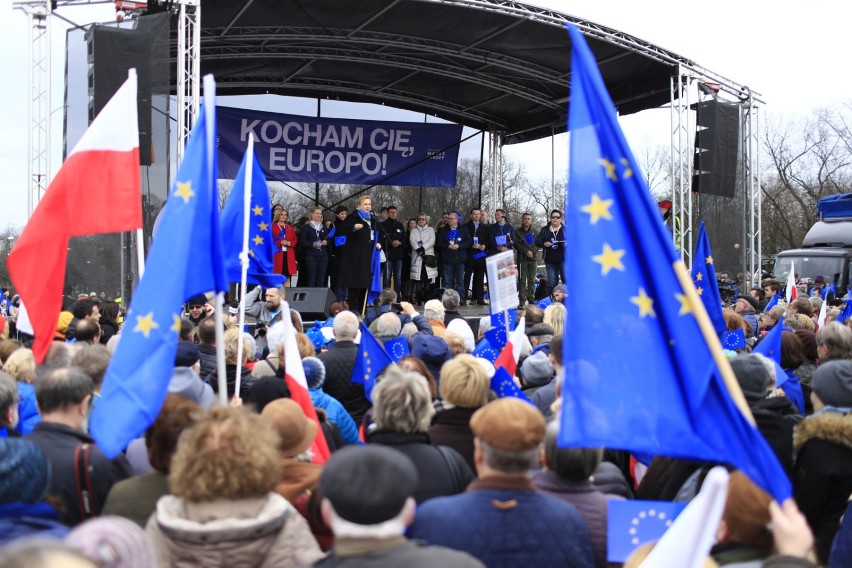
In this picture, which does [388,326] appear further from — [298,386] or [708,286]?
[708,286]

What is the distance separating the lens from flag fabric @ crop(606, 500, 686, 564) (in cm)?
252

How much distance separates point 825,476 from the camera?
3.28 meters

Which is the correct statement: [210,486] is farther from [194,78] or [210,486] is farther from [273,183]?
[273,183]

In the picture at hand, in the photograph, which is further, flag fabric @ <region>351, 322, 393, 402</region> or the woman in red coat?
the woman in red coat

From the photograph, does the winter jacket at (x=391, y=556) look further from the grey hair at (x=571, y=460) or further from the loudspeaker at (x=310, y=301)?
the loudspeaker at (x=310, y=301)

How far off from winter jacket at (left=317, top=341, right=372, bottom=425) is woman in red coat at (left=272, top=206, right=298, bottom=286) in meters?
8.83

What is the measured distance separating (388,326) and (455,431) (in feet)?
10.0

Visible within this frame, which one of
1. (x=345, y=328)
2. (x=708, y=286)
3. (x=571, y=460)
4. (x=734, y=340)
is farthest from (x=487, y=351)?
(x=571, y=460)

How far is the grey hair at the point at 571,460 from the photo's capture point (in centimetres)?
282

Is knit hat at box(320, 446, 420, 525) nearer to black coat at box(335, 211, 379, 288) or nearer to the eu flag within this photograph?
the eu flag

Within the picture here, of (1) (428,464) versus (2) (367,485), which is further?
(1) (428,464)

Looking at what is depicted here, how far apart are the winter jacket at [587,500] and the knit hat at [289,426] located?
87 centimetres

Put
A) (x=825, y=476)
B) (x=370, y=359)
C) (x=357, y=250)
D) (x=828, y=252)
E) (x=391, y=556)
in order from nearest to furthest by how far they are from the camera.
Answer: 1. (x=391, y=556)
2. (x=825, y=476)
3. (x=370, y=359)
4. (x=357, y=250)
5. (x=828, y=252)

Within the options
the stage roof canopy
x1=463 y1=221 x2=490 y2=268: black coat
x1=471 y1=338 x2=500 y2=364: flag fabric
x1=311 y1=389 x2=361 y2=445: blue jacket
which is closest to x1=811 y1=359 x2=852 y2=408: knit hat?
x1=311 y1=389 x2=361 y2=445: blue jacket
